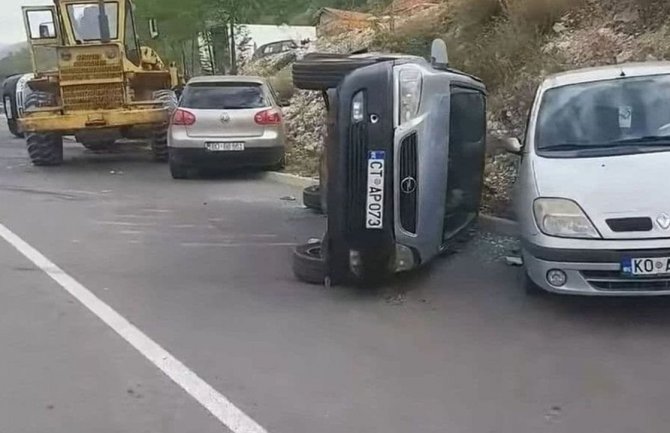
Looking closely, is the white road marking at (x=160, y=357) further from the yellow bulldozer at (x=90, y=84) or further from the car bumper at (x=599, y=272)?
the yellow bulldozer at (x=90, y=84)

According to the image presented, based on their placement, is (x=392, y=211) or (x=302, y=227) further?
(x=302, y=227)

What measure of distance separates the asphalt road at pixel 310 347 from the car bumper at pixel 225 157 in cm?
528

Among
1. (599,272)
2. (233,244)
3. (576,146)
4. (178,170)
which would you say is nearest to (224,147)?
(178,170)

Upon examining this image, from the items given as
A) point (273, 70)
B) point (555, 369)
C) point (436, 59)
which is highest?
point (436, 59)

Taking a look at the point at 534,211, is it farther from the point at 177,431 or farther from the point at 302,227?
the point at 302,227

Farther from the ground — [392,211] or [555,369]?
[392,211]

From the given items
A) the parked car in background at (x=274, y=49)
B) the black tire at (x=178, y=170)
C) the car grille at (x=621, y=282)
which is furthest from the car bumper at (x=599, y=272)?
the parked car in background at (x=274, y=49)

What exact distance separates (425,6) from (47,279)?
17.5 m

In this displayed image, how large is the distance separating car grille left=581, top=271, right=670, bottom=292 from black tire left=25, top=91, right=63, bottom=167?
1426 cm

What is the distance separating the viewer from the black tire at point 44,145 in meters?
19.3

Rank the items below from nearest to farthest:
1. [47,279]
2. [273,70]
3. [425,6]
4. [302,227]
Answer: [47,279]
[302,227]
[425,6]
[273,70]

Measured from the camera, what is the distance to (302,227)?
11.5 metres

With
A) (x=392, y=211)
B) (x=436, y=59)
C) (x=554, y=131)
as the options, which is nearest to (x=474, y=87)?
A: (x=436, y=59)

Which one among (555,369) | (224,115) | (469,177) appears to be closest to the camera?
(555,369)
